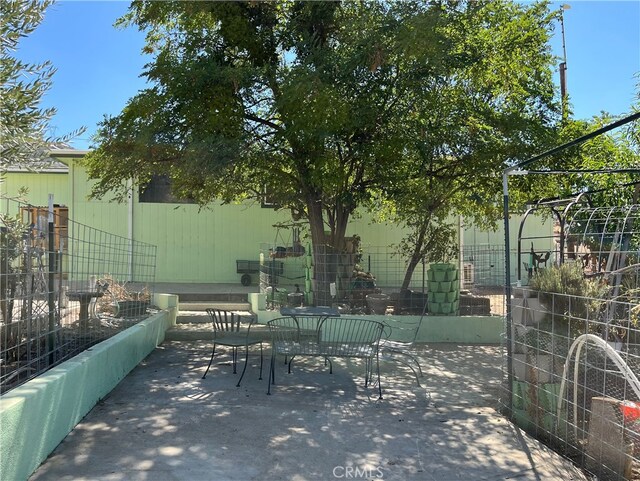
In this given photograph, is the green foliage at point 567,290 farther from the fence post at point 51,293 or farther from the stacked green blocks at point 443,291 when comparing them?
the stacked green blocks at point 443,291

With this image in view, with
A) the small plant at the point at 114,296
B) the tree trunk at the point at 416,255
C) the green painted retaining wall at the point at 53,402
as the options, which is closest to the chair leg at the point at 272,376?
the green painted retaining wall at the point at 53,402

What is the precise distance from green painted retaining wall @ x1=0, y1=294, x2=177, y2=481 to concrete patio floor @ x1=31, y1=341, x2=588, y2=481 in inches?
4.6

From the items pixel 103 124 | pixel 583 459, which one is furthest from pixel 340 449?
pixel 103 124

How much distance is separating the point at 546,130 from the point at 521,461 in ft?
20.1

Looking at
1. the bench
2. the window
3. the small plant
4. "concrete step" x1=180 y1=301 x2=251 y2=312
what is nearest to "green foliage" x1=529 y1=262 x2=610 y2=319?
the bench

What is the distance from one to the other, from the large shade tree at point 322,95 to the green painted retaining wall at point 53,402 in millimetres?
3148

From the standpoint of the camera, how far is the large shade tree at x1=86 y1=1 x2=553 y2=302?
7262 millimetres

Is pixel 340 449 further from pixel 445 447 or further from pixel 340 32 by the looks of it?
pixel 340 32

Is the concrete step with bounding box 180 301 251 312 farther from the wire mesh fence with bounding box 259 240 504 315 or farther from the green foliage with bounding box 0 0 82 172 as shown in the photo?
the green foliage with bounding box 0 0 82 172

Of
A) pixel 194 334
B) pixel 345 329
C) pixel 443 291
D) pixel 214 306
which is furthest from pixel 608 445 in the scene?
pixel 214 306

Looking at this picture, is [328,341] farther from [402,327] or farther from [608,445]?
[608,445]

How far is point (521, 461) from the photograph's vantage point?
3.89m

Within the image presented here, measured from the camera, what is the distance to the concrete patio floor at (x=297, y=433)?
3.62 meters

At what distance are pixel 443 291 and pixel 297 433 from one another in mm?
5109
